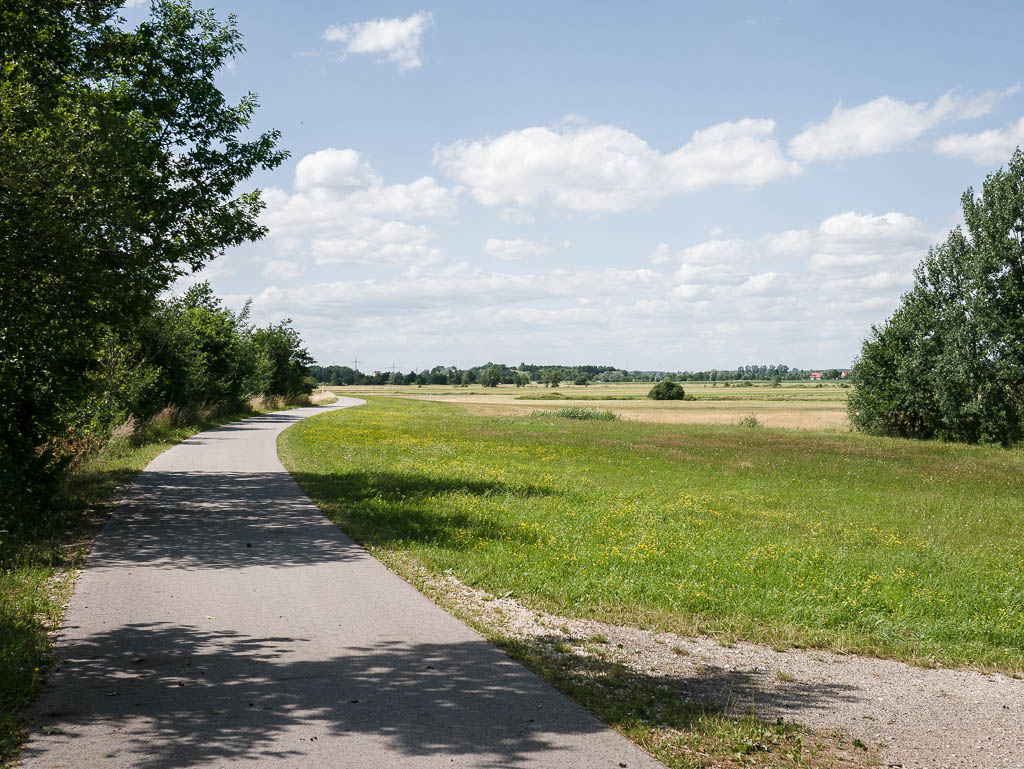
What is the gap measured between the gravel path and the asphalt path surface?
1.07 meters

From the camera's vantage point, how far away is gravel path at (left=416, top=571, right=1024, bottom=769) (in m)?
4.82

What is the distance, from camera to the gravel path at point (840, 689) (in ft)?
15.8

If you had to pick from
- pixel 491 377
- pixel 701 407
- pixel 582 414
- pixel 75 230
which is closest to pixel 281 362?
pixel 582 414

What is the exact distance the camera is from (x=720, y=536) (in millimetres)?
Result: 12188

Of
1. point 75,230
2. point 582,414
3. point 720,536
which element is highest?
point 75,230

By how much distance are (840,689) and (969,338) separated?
36.5 metres

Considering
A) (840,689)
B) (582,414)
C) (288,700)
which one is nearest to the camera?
(288,700)

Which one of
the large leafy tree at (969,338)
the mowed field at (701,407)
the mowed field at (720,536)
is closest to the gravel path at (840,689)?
the mowed field at (720,536)

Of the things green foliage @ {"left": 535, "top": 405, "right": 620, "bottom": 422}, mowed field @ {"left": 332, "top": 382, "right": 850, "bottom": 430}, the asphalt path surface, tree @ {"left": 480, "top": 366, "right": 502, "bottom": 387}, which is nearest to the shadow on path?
the asphalt path surface

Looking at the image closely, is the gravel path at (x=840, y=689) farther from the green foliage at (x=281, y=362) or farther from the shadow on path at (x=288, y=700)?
the green foliage at (x=281, y=362)

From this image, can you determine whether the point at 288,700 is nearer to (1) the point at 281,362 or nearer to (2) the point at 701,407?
(1) the point at 281,362

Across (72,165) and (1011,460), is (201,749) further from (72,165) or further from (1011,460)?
(1011,460)

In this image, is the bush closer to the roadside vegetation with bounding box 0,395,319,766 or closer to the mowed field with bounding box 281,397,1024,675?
the mowed field with bounding box 281,397,1024,675

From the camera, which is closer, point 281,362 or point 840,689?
point 840,689
